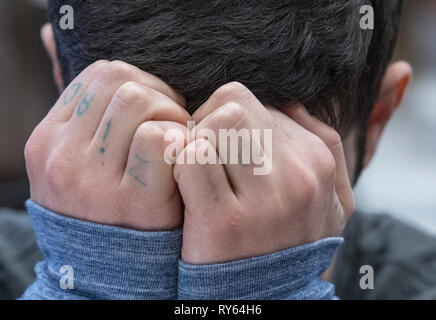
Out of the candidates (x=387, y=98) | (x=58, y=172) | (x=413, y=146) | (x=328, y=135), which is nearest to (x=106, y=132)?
(x=58, y=172)

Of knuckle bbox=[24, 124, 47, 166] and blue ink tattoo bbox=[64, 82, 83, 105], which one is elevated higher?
blue ink tattoo bbox=[64, 82, 83, 105]

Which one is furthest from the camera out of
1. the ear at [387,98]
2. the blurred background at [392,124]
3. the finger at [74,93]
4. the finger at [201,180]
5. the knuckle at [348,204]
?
the blurred background at [392,124]

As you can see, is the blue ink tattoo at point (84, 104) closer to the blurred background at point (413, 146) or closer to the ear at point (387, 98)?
the ear at point (387, 98)

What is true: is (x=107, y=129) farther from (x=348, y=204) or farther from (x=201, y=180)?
(x=348, y=204)

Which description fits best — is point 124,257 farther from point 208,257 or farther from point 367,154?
point 367,154

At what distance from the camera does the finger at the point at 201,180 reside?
68 centimetres

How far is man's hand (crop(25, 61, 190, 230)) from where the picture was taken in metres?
0.71

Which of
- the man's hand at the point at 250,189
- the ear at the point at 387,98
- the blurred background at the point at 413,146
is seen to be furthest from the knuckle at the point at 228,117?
the blurred background at the point at 413,146

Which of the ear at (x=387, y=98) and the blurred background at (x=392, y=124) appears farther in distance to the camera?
the blurred background at (x=392, y=124)

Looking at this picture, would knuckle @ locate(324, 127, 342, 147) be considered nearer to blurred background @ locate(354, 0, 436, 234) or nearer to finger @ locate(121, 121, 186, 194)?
finger @ locate(121, 121, 186, 194)

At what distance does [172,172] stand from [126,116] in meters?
0.10

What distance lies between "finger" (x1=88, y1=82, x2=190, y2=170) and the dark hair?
2.8 inches

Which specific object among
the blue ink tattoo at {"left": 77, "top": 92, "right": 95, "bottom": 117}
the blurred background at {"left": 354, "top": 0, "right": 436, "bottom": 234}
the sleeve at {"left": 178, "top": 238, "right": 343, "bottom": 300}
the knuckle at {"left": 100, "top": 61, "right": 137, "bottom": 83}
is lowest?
the blurred background at {"left": 354, "top": 0, "right": 436, "bottom": 234}

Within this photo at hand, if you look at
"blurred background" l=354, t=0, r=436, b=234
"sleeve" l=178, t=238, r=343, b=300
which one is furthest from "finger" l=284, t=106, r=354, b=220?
"blurred background" l=354, t=0, r=436, b=234
